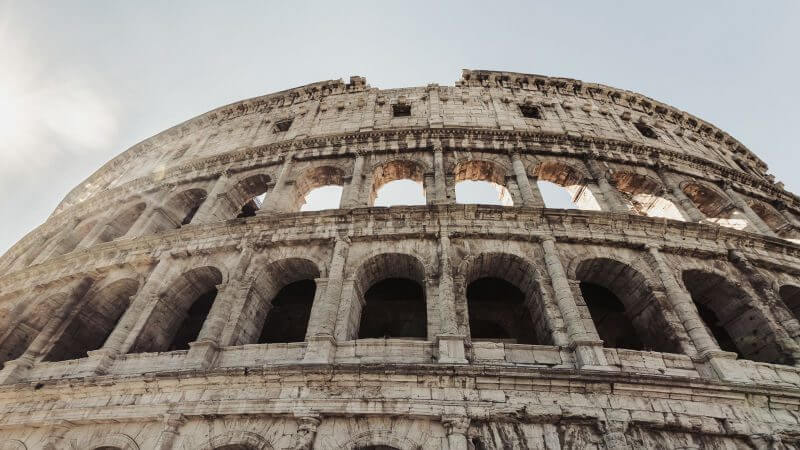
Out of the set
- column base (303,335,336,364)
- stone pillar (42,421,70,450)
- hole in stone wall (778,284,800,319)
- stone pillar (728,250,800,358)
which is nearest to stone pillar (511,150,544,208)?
stone pillar (728,250,800,358)

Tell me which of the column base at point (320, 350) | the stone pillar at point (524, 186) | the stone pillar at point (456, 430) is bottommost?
the stone pillar at point (456, 430)

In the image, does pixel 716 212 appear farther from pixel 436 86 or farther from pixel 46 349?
pixel 46 349

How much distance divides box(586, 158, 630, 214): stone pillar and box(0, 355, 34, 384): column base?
13.8m

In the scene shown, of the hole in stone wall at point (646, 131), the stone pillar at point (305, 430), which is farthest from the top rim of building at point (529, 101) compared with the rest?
the stone pillar at point (305, 430)

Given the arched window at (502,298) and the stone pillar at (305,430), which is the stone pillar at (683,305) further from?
the stone pillar at (305,430)

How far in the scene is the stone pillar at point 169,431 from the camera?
653 cm

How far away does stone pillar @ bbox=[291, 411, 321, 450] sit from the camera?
6.18m

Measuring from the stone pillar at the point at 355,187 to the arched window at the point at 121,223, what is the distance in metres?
7.71

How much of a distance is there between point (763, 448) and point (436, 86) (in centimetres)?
1354

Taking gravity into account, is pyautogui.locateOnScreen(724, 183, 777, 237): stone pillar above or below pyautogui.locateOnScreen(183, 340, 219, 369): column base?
above

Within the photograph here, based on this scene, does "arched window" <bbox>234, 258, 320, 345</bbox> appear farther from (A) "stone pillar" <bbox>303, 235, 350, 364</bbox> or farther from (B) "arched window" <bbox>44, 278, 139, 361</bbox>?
(B) "arched window" <bbox>44, 278, 139, 361</bbox>

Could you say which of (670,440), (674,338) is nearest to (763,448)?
(670,440)

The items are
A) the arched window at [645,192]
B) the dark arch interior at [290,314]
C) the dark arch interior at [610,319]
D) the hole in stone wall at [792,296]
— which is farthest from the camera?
the arched window at [645,192]

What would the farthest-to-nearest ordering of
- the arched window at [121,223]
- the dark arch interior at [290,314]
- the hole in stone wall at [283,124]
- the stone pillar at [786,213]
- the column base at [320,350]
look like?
1. the hole in stone wall at [283,124]
2. the stone pillar at [786,213]
3. the arched window at [121,223]
4. the dark arch interior at [290,314]
5. the column base at [320,350]
